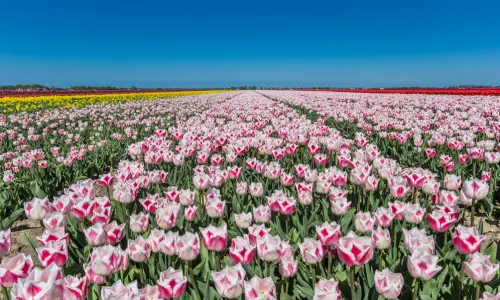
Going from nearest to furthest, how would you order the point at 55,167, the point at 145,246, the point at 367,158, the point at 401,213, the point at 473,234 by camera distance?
the point at 473,234 < the point at 145,246 < the point at 401,213 < the point at 367,158 < the point at 55,167

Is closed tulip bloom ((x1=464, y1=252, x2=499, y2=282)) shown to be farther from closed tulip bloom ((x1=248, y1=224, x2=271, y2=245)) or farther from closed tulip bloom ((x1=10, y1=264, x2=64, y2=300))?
closed tulip bloom ((x1=10, y1=264, x2=64, y2=300))

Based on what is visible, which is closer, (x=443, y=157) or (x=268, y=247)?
(x=268, y=247)

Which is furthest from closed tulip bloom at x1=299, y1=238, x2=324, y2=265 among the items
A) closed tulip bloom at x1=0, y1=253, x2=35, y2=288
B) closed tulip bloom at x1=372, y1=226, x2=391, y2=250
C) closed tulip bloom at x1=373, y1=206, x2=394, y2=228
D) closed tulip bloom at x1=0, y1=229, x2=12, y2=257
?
closed tulip bloom at x1=0, y1=229, x2=12, y2=257

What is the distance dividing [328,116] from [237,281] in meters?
10.9

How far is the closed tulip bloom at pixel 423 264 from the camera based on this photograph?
6.00 ft

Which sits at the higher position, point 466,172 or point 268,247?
point 268,247

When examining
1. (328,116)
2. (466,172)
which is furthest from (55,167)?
(328,116)

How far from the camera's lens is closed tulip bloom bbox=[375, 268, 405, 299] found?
174cm

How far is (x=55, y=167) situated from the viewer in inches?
238

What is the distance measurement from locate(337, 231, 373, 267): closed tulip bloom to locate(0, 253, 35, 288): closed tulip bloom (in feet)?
5.13

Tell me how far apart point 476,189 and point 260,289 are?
2048 millimetres

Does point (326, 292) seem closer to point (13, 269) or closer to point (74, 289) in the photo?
point (74, 289)

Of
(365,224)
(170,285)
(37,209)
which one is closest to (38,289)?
(170,285)

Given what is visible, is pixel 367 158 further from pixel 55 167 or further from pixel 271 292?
pixel 55 167
